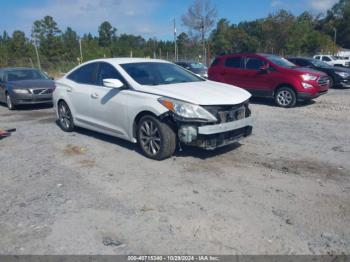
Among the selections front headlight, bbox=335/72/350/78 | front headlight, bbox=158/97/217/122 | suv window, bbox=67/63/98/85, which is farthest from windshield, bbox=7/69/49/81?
front headlight, bbox=335/72/350/78

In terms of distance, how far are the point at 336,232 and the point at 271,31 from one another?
50.2 m

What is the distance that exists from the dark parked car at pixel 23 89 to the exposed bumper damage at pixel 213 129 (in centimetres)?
790

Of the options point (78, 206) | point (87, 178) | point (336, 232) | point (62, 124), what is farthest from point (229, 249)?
point (62, 124)

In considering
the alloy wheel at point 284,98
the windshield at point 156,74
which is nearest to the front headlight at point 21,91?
the windshield at point 156,74

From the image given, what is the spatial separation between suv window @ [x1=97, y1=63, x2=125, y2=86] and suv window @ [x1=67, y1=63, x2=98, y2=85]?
7.0 inches

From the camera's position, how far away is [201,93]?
5.66 meters

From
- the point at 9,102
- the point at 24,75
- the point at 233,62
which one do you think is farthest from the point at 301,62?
the point at 9,102

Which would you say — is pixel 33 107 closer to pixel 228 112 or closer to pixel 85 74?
pixel 85 74

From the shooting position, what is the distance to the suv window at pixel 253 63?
11896 mm

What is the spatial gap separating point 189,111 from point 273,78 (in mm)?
6934

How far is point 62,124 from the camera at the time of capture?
8.12 m

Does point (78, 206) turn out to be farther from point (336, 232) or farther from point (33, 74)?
point (33, 74)

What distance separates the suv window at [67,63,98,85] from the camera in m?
6.99

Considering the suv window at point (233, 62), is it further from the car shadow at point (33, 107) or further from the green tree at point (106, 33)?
the green tree at point (106, 33)
